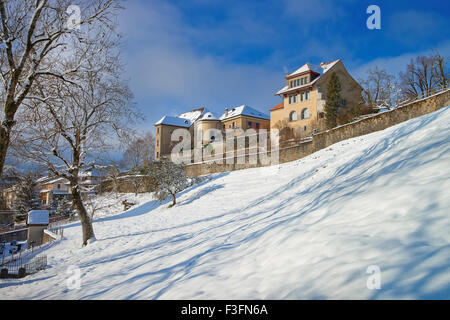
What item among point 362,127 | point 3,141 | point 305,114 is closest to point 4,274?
point 3,141

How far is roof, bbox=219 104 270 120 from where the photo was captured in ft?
164

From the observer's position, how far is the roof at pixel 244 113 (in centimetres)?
5009

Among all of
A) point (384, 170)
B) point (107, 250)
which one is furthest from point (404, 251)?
point (107, 250)

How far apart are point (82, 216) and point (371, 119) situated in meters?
18.9

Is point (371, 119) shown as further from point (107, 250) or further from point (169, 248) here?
point (107, 250)

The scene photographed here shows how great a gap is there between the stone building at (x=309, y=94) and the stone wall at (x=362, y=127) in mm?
12411

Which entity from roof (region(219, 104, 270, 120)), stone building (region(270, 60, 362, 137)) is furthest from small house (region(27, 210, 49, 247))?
roof (region(219, 104, 270, 120))

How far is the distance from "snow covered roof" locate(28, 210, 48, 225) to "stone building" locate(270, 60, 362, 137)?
93.8ft

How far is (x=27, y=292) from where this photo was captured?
23.9 ft

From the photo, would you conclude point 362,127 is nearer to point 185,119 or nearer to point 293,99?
point 293,99

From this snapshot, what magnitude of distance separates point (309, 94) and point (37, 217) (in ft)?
112

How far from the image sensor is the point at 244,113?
49719 millimetres

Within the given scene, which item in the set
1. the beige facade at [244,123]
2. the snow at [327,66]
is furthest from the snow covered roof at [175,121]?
the snow at [327,66]

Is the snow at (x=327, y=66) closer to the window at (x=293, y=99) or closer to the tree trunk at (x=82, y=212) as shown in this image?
the window at (x=293, y=99)
